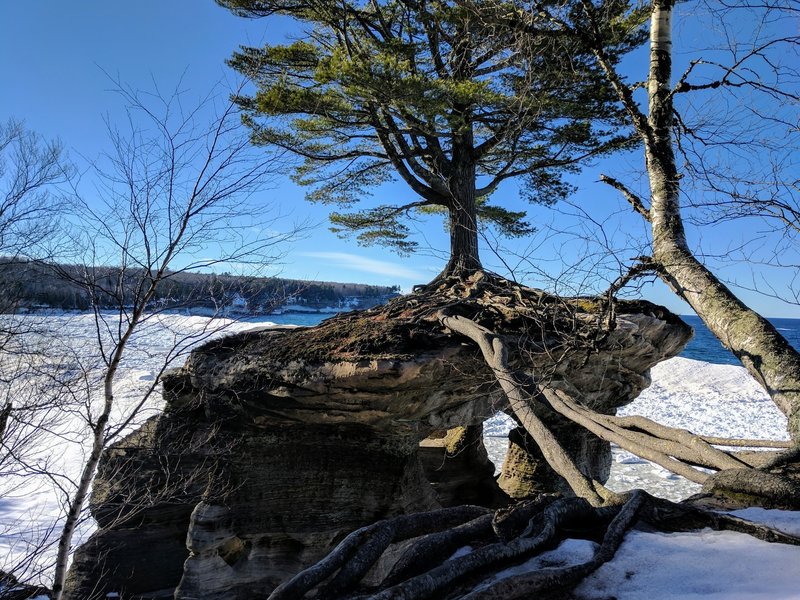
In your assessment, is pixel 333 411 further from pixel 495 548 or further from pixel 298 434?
pixel 495 548

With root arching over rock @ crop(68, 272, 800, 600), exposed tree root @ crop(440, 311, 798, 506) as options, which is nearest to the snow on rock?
exposed tree root @ crop(440, 311, 798, 506)

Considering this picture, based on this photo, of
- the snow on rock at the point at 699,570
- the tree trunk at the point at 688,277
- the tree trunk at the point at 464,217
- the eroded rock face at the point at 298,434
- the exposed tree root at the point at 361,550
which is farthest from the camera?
the tree trunk at the point at 464,217

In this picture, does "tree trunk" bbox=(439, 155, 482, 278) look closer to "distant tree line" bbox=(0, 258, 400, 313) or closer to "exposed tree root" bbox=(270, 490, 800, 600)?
"distant tree line" bbox=(0, 258, 400, 313)

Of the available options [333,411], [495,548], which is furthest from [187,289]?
[495,548]

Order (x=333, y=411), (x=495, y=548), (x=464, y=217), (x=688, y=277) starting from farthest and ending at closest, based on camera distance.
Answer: (x=464, y=217) → (x=333, y=411) → (x=688, y=277) → (x=495, y=548)

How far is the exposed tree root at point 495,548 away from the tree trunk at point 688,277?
108 cm

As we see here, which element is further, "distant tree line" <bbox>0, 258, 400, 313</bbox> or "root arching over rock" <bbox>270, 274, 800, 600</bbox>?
"distant tree line" <bbox>0, 258, 400, 313</bbox>

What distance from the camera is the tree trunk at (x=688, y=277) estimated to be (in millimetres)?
2914

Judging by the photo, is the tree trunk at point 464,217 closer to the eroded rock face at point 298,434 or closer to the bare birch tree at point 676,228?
the eroded rock face at point 298,434

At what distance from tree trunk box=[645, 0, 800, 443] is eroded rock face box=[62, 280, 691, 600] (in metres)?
1.03

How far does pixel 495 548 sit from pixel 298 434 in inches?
155

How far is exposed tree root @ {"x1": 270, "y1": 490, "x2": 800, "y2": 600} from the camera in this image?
1.61 metres

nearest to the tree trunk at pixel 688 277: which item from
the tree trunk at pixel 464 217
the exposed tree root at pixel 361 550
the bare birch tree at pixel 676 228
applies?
the bare birch tree at pixel 676 228

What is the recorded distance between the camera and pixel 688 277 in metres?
3.49
